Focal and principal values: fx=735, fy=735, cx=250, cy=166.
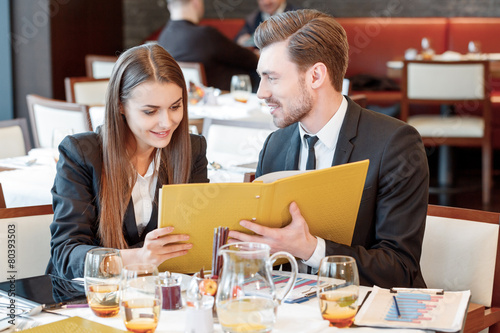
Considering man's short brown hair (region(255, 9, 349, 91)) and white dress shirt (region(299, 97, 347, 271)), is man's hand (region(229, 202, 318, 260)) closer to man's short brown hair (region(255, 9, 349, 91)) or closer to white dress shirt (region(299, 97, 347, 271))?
white dress shirt (region(299, 97, 347, 271))

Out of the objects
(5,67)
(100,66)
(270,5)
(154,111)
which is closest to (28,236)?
(154,111)

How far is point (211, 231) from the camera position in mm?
1579

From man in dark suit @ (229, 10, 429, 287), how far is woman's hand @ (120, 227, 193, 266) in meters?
0.41

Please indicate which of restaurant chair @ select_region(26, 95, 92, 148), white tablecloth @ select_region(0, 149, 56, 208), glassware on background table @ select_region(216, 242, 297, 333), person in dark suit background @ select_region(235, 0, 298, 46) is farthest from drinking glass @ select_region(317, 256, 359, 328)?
person in dark suit background @ select_region(235, 0, 298, 46)

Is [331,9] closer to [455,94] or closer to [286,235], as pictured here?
[455,94]

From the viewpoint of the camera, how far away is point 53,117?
401cm

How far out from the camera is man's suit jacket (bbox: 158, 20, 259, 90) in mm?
5402

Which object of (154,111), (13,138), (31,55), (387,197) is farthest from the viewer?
(31,55)

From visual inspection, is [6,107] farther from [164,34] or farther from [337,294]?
[337,294]

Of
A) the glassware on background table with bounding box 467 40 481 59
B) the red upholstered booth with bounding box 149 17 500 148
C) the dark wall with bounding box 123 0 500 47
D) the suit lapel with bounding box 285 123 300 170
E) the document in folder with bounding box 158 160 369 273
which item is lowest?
the document in folder with bounding box 158 160 369 273

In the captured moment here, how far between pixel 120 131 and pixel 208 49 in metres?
3.54

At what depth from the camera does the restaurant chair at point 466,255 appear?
1927 millimetres

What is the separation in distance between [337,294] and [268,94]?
2.53ft

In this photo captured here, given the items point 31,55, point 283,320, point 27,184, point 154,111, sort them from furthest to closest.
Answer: point 31,55, point 27,184, point 154,111, point 283,320
